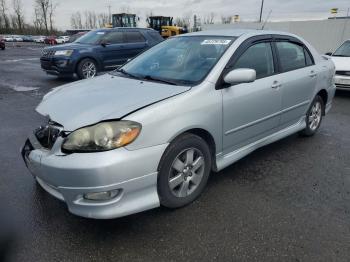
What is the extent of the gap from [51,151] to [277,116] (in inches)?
105

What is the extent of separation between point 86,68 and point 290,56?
7299mm

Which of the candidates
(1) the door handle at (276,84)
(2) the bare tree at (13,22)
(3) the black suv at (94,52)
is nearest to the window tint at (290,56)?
(1) the door handle at (276,84)

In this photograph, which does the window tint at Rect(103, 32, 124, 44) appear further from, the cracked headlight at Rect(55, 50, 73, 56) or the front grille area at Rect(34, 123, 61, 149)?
the front grille area at Rect(34, 123, 61, 149)

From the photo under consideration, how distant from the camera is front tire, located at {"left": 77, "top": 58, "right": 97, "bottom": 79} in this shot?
962 cm

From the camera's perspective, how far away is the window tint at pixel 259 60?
10.8 ft

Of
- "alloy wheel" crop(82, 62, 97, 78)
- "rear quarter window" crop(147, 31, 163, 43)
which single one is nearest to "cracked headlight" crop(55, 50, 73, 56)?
"alloy wheel" crop(82, 62, 97, 78)

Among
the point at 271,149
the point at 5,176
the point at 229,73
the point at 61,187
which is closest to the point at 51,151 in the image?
the point at 61,187

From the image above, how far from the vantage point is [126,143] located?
2.26 metres

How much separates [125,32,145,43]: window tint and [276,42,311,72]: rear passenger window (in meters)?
7.40

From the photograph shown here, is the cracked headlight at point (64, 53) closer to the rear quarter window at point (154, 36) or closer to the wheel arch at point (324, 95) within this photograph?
the rear quarter window at point (154, 36)

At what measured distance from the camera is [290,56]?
13.3 ft

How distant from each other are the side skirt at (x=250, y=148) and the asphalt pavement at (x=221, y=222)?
10.7 inches

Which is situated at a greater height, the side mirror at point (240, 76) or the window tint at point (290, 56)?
the window tint at point (290, 56)

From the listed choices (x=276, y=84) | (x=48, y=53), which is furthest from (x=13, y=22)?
(x=276, y=84)
